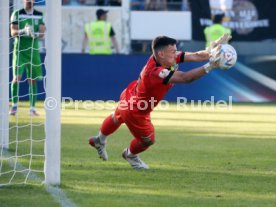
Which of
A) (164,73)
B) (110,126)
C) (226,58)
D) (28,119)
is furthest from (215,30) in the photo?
(226,58)

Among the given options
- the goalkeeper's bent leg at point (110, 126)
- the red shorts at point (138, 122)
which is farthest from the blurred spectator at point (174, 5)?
the red shorts at point (138, 122)

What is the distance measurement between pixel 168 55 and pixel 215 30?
14246 mm

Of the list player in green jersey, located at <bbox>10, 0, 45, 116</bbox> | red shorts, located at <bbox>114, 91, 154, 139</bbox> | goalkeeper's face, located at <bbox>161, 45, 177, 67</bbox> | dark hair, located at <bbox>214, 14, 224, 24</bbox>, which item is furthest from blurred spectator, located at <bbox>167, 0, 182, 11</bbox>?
goalkeeper's face, located at <bbox>161, 45, 177, 67</bbox>

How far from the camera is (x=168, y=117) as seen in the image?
16906 millimetres

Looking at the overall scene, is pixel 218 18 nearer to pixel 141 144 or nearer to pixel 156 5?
pixel 156 5

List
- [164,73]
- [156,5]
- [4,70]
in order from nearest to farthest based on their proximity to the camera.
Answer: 1. [164,73]
2. [4,70]
3. [156,5]

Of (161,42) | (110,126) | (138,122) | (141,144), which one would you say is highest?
(161,42)

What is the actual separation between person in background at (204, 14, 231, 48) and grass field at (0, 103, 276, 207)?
7934 millimetres

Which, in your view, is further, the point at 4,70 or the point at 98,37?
the point at 98,37

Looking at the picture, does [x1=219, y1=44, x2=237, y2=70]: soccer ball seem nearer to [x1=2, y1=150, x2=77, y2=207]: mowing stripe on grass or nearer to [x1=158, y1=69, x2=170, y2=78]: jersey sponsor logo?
[x1=158, y1=69, x2=170, y2=78]: jersey sponsor logo

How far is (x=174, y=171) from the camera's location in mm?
9414

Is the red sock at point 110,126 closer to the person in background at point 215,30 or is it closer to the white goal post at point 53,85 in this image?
the white goal post at point 53,85

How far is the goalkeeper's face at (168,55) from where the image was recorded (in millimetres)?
9148

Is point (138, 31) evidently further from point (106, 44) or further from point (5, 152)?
point (5, 152)
